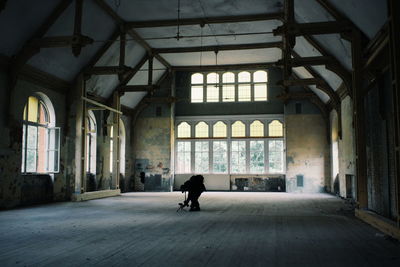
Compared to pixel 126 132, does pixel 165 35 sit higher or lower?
higher

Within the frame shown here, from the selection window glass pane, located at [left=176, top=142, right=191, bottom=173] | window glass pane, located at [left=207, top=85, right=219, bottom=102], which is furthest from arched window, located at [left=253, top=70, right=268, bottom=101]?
window glass pane, located at [left=176, top=142, right=191, bottom=173]

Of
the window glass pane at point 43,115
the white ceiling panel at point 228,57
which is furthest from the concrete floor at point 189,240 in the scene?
the white ceiling panel at point 228,57

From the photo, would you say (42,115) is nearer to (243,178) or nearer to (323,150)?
(243,178)

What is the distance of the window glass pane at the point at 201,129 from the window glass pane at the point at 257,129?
7.21ft

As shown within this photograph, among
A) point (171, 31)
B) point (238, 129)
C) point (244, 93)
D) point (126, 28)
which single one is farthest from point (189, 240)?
point (244, 93)

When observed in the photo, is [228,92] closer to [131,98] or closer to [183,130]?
[183,130]

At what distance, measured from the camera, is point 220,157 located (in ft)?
60.5

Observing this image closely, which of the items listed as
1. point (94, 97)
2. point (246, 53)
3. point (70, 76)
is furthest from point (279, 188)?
point (70, 76)

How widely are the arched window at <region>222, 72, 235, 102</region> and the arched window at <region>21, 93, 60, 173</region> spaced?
8828 millimetres

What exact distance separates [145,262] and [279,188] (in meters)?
14.0

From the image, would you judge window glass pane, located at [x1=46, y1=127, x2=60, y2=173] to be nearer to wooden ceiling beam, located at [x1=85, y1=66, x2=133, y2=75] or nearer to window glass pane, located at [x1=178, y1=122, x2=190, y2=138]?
wooden ceiling beam, located at [x1=85, y1=66, x2=133, y2=75]

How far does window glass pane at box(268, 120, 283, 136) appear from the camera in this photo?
18.1 m

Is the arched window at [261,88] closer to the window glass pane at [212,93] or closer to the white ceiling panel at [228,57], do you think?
the white ceiling panel at [228,57]

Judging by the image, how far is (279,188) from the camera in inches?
696
